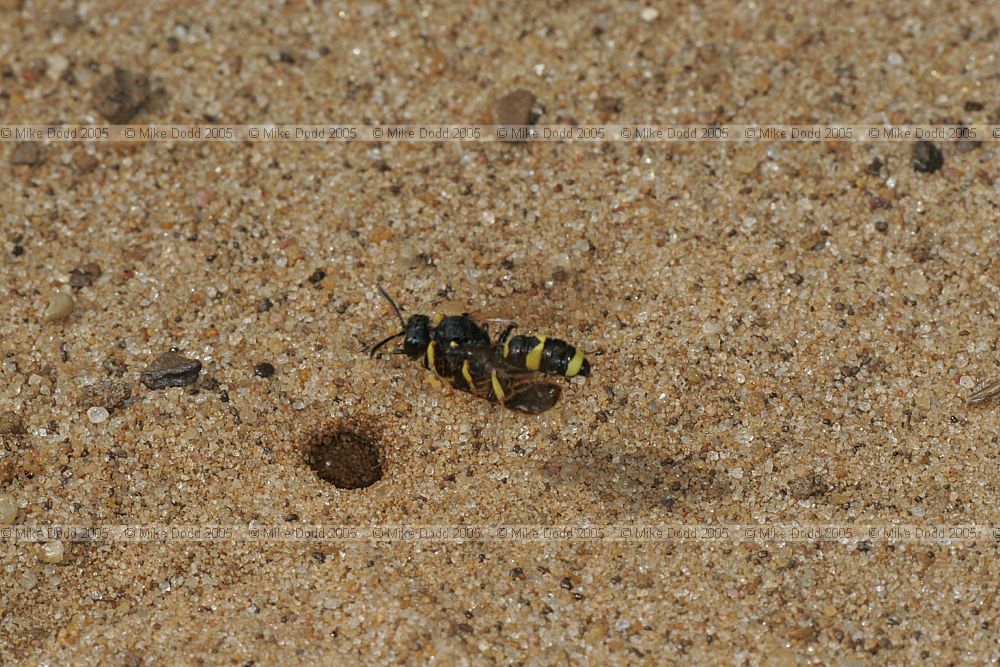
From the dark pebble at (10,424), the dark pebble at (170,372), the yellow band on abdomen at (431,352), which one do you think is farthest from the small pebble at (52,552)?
the yellow band on abdomen at (431,352)

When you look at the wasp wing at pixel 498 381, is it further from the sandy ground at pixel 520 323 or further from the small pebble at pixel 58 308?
the small pebble at pixel 58 308

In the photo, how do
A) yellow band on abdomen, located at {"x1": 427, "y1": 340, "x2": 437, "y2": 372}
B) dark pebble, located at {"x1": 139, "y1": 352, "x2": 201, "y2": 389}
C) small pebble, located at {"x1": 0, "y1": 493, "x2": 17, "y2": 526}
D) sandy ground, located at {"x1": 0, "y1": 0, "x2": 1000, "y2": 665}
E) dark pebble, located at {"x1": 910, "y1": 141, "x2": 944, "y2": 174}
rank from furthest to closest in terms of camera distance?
1. dark pebble, located at {"x1": 910, "y1": 141, "x2": 944, "y2": 174}
2. dark pebble, located at {"x1": 139, "y1": 352, "x2": 201, "y2": 389}
3. yellow band on abdomen, located at {"x1": 427, "y1": 340, "x2": 437, "y2": 372}
4. small pebble, located at {"x1": 0, "y1": 493, "x2": 17, "y2": 526}
5. sandy ground, located at {"x1": 0, "y1": 0, "x2": 1000, "y2": 665}

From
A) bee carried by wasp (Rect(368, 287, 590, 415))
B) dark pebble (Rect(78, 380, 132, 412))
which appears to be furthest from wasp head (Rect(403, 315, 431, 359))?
dark pebble (Rect(78, 380, 132, 412))

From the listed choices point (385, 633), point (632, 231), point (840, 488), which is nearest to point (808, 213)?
point (632, 231)

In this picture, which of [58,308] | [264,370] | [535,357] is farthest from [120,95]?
[535,357]

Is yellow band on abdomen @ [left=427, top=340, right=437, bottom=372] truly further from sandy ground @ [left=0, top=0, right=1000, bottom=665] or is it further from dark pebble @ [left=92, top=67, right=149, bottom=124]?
dark pebble @ [left=92, top=67, right=149, bottom=124]

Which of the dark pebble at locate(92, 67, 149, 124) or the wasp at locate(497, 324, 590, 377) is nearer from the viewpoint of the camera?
the wasp at locate(497, 324, 590, 377)
